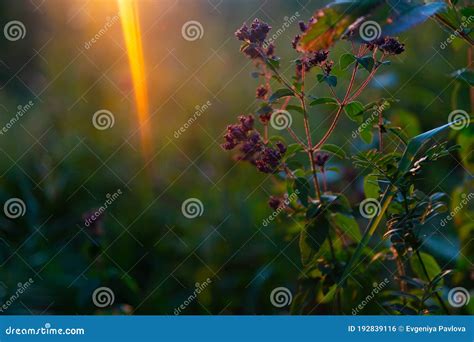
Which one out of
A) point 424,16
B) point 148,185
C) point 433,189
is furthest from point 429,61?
point 424,16

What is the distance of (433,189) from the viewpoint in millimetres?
2129

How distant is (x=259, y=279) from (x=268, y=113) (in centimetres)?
60

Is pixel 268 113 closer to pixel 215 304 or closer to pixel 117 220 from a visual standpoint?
pixel 215 304
